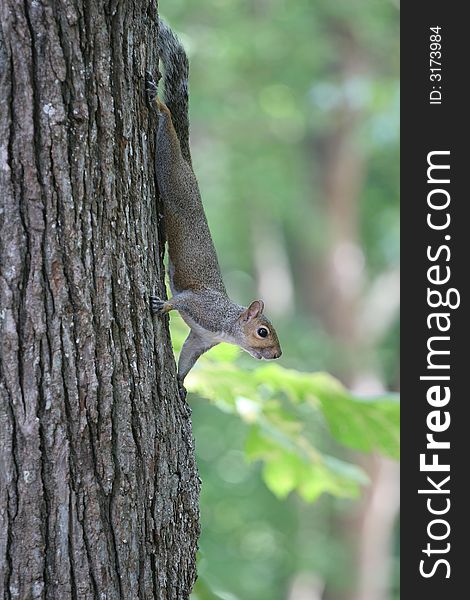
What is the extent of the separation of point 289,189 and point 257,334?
23.1 ft

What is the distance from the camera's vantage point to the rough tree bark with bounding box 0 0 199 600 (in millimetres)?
1584

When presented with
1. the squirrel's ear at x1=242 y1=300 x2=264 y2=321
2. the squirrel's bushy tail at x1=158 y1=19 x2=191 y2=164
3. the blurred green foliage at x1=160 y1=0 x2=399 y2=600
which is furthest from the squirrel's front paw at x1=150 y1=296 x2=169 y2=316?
the blurred green foliage at x1=160 y1=0 x2=399 y2=600

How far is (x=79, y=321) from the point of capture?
1.65 meters

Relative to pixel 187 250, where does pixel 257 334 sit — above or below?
below

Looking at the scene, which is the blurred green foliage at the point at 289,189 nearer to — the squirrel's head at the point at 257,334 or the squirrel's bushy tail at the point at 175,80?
the squirrel's head at the point at 257,334

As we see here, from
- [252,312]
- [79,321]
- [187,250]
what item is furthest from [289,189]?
[79,321]

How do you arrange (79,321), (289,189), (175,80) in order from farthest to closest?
(289,189) → (175,80) → (79,321)

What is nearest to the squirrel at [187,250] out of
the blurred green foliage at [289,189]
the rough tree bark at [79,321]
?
the rough tree bark at [79,321]

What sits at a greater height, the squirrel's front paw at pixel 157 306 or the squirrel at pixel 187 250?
the squirrel at pixel 187 250

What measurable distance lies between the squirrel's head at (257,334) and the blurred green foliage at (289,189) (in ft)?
16.7

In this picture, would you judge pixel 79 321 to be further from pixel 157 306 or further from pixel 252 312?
pixel 252 312

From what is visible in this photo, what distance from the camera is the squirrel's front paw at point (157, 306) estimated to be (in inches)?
72.2

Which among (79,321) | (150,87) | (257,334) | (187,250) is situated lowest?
(79,321)

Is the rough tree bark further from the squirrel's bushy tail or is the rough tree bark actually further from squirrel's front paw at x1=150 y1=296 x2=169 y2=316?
the squirrel's bushy tail
